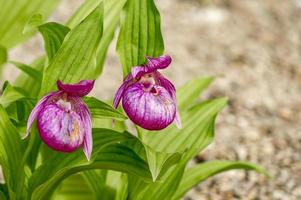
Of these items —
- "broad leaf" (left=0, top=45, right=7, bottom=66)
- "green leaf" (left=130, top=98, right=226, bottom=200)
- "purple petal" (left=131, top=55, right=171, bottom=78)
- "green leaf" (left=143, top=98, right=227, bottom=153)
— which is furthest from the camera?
"broad leaf" (left=0, top=45, right=7, bottom=66)

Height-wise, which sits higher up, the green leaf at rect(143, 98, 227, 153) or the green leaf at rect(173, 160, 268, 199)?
the green leaf at rect(143, 98, 227, 153)

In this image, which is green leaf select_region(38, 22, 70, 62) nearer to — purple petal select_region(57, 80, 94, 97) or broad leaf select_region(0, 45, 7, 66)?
purple petal select_region(57, 80, 94, 97)

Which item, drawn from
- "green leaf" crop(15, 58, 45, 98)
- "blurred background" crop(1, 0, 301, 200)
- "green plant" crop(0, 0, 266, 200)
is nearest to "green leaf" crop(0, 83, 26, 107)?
"green plant" crop(0, 0, 266, 200)

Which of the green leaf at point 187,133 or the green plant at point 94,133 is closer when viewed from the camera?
the green plant at point 94,133

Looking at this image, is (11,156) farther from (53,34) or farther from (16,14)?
(16,14)

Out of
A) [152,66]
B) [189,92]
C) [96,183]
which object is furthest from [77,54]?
[189,92]

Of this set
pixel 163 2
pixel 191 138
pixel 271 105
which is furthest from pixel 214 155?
pixel 163 2

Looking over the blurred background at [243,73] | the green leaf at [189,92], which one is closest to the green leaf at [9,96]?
the green leaf at [189,92]

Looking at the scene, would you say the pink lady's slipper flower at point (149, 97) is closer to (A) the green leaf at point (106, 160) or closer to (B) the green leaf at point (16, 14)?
(A) the green leaf at point (106, 160)
